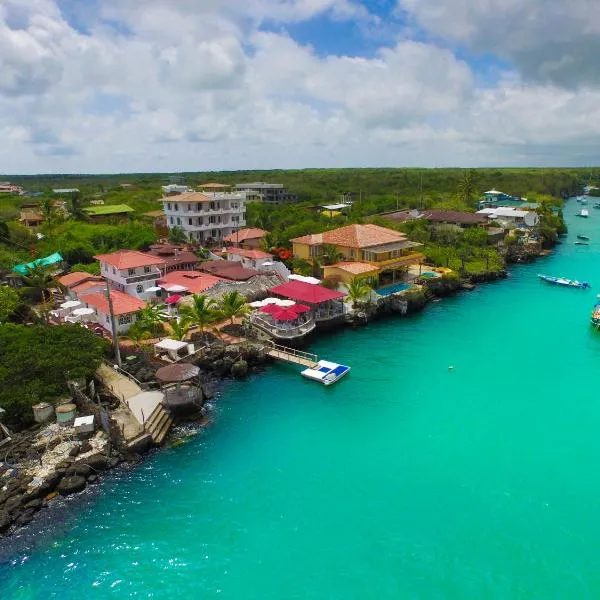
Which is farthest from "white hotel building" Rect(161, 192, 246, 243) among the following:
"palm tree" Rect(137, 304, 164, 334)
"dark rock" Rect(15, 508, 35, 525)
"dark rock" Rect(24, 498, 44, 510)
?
"dark rock" Rect(15, 508, 35, 525)

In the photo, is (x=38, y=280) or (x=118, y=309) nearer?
(x=118, y=309)

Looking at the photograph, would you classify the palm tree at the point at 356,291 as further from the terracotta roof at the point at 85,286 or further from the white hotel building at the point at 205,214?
the white hotel building at the point at 205,214

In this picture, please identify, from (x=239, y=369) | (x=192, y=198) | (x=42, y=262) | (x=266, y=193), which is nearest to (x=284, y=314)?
(x=239, y=369)

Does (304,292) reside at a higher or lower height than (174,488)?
higher

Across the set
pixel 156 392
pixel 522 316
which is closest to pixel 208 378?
pixel 156 392

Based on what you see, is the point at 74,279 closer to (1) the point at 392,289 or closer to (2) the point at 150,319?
(2) the point at 150,319

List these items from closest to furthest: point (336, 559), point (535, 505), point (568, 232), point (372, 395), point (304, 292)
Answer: point (336, 559)
point (535, 505)
point (372, 395)
point (304, 292)
point (568, 232)

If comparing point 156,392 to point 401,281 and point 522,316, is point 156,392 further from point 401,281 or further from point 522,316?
point 522,316
